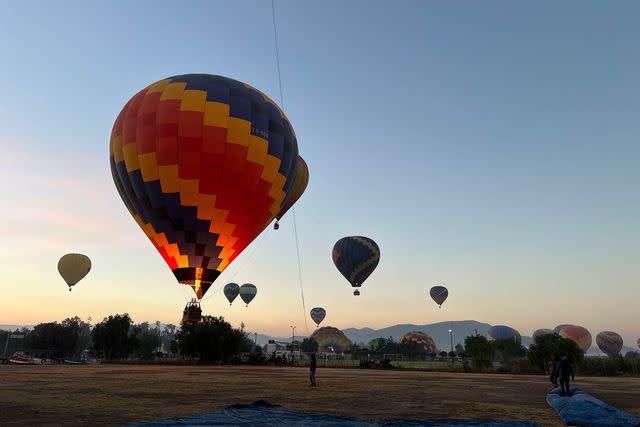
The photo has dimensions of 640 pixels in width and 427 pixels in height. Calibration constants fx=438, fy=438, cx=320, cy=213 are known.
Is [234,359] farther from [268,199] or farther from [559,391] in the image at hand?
[559,391]

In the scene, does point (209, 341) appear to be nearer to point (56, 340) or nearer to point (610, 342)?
point (56, 340)

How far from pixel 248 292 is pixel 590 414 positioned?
76.9 m

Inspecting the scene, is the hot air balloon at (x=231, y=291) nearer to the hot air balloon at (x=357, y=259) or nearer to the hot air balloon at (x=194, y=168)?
the hot air balloon at (x=357, y=259)

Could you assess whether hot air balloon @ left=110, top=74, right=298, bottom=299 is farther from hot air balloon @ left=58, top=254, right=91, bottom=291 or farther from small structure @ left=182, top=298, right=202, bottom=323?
hot air balloon @ left=58, top=254, right=91, bottom=291

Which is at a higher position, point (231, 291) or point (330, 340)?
point (231, 291)

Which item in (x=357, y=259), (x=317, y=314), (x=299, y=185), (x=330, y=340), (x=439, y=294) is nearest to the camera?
(x=299, y=185)

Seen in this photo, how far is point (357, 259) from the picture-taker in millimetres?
57844

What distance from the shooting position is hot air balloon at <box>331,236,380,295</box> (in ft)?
190

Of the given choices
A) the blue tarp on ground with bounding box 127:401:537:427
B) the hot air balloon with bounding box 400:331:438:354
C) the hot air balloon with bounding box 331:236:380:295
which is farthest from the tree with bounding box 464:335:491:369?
the hot air balloon with bounding box 400:331:438:354

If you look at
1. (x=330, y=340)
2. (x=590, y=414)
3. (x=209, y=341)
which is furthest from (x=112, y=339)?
(x=590, y=414)

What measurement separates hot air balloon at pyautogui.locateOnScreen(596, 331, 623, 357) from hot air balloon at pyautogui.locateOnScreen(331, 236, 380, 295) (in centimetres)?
8408

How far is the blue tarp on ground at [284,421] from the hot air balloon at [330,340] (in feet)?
422

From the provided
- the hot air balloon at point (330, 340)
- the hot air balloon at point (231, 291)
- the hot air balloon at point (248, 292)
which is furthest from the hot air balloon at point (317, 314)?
the hot air balloon at point (231, 291)

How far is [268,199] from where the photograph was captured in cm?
2372
